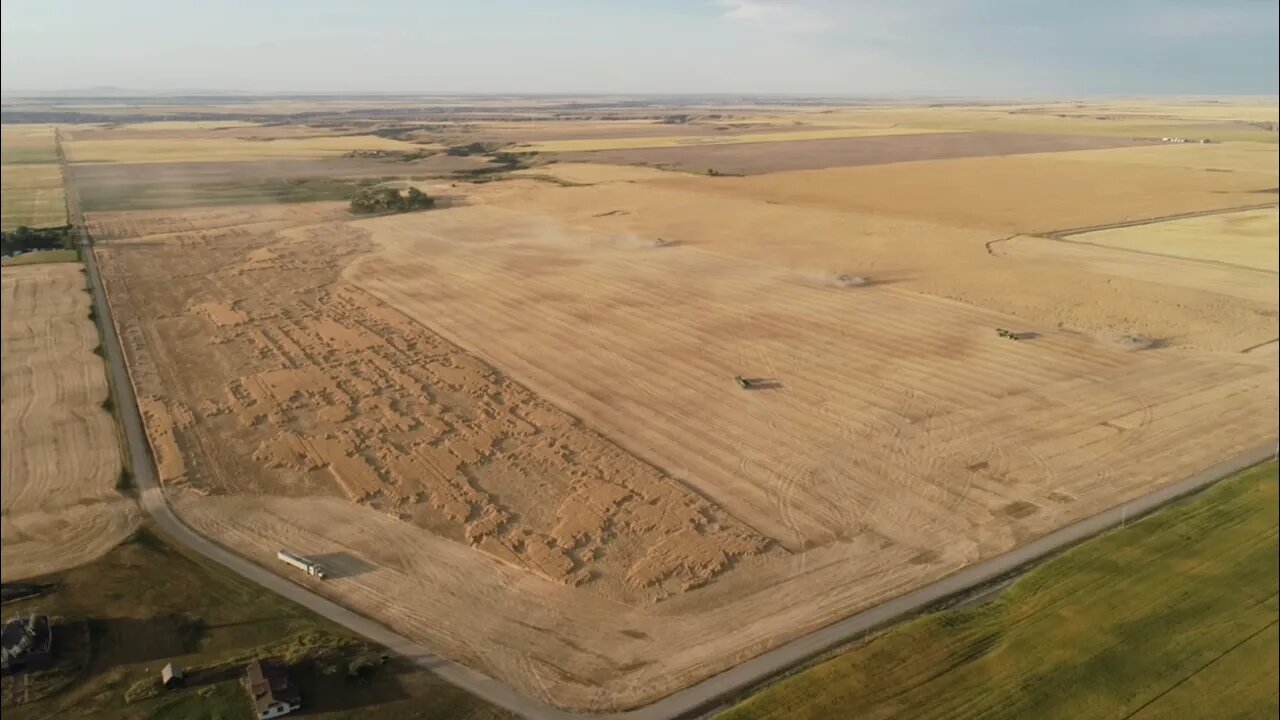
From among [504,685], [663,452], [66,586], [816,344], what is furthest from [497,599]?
[816,344]

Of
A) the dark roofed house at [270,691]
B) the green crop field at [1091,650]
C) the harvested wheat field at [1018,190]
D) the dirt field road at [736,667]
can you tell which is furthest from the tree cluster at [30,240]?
the green crop field at [1091,650]

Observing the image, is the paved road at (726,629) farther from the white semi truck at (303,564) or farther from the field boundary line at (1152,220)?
the field boundary line at (1152,220)

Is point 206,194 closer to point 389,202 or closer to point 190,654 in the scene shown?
point 389,202

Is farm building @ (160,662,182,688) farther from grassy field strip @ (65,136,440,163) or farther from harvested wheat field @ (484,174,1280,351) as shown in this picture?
grassy field strip @ (65,136,440,163)

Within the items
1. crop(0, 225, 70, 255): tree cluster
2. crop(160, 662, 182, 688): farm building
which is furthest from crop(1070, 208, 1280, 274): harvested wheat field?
crop(0, 225, 70, 255): tree cluster

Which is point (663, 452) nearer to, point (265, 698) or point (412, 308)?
point (265, 698)

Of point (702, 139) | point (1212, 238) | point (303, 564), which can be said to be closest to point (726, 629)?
point (303, 564)
